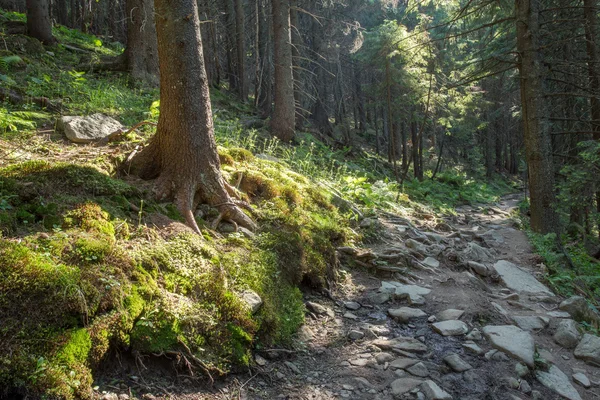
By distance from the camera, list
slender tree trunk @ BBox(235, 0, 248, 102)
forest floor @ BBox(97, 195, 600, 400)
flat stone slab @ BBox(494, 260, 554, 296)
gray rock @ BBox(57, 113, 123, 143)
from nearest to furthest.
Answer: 1. forest floor @ BBox(97, 195, 600, 400)
2. gray rock @ BBox(57, 113, 123, 143)
3. flat stone slab @ BBox(494, 260, 554, 296)
4. slender tree trunk @ BBox(235, 0, 248, 102)

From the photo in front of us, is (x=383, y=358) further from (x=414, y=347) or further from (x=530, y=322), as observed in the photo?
(x=530, y=322)

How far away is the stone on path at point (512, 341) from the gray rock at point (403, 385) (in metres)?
1.31

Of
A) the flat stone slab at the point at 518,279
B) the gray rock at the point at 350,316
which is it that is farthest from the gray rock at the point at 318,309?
the flat stone slab at the point at 518,279

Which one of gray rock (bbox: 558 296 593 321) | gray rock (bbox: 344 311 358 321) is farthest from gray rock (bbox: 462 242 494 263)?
gray rock (bbox: 344 311 358 321)

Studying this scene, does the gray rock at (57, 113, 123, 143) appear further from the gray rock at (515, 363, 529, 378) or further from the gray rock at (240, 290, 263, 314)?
the gray rock at (515, 363, 529, 378)

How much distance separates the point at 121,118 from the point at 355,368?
20.1 ft

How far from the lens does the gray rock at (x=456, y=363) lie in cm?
382

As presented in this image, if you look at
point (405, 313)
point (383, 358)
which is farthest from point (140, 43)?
point (383, 358)

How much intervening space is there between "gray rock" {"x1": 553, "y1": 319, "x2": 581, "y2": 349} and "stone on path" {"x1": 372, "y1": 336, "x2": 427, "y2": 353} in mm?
1941

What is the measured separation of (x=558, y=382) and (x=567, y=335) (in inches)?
43.8

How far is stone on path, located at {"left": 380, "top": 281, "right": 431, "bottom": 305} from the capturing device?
5.27 meters

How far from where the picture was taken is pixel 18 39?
9.95 meters

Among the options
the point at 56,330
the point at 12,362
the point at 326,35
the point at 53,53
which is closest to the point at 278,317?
the point at 56,330

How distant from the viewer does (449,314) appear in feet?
15.9
